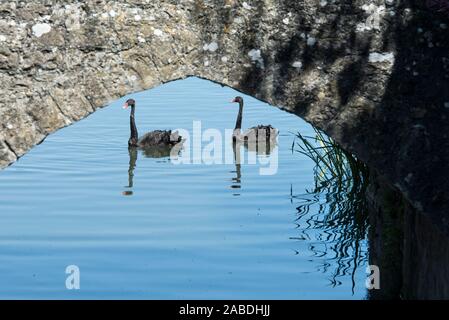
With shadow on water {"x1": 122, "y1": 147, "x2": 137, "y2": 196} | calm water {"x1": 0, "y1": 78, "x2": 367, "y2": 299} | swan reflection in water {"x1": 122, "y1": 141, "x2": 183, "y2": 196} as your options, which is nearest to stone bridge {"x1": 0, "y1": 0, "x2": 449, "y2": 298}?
calm water {"x1": 0, "y1": 78, "x2": 367, "y2": 299}

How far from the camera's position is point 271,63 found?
6.39 m

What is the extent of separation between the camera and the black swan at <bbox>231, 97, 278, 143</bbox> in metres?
25.4

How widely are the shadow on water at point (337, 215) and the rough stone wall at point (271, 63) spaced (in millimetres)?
5988

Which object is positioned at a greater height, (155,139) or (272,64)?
(272,64)

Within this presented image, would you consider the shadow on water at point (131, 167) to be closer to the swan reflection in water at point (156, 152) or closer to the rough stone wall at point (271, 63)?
the swan reflection in water at point (156, 152)

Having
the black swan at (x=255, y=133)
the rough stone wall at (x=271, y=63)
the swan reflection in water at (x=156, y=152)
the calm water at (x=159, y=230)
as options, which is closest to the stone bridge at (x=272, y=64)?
the rough stone wall at (x=271, y=63)

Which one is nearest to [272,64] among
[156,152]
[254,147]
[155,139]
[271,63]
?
[271,63]

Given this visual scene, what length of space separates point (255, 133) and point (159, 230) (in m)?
9.70

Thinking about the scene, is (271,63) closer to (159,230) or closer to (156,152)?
(159,230)

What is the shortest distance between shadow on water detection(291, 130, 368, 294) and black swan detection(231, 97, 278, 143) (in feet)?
27.8

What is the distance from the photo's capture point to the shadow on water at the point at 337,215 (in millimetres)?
13188
